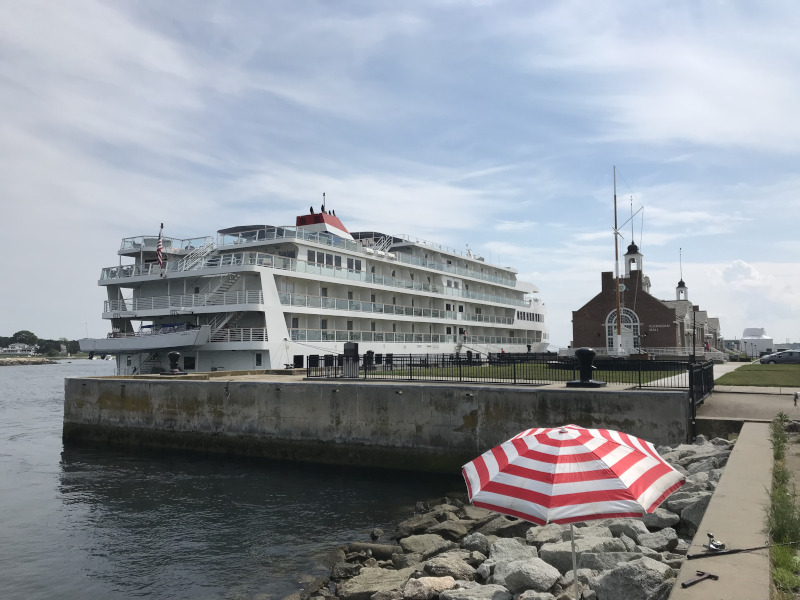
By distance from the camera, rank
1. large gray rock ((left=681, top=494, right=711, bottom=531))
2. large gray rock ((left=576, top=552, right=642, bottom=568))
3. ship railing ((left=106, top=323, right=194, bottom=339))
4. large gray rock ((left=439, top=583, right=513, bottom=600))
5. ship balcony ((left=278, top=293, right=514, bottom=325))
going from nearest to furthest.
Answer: large gray rock ((left=439, top=583, right=513, bottom=600)), large gray rock ((left=576, top=552, right=642, bottom=568)), large gray rock ((left=681, top=494, right=711, bottom=531)), ship railing ((left=106, top=323, right=194, bottom=339)), ship balcony ((left=278, top=293, right=514, bottom=325))

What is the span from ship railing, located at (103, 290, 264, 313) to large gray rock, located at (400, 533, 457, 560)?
71.1 feet

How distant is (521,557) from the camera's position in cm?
970

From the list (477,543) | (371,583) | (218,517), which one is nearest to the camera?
(371,583)

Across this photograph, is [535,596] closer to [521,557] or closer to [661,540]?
[521,557]

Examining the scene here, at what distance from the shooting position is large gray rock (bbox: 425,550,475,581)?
372 inches

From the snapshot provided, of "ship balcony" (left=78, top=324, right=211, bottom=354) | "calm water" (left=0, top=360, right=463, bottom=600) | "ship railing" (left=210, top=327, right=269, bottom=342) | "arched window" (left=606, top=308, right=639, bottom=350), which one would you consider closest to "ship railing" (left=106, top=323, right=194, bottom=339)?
"ship balcony" (left=78, top=324, right=211, bottom=354)

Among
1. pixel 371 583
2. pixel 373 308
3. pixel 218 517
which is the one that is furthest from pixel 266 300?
pixel 371 583

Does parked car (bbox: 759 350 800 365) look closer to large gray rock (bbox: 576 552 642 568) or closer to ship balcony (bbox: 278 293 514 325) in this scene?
ship balcony (bbox: 278 293 514 325)

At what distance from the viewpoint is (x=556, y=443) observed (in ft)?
20.9

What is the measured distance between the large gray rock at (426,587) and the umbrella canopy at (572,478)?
2861 mm

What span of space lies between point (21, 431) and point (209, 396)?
1266 centimetres

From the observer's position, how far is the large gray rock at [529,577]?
8.10m

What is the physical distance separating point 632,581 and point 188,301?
29.7m

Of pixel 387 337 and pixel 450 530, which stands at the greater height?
pixel 387 337
